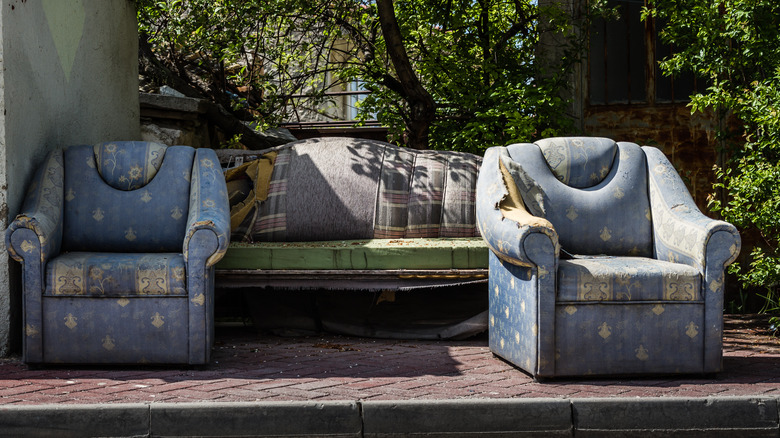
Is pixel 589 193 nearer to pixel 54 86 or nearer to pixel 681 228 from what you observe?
pixel 681 228

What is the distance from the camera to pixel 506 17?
7215 mm

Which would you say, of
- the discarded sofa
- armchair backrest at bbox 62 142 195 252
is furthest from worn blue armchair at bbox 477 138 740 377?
armchair backrest at bbox 62 142 195 252

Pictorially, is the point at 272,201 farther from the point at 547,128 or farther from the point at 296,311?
the point at 547,128

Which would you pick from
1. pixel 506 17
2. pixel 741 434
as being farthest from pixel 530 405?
pixel 506 17

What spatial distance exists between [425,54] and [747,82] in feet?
8.70

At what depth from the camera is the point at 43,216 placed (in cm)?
429

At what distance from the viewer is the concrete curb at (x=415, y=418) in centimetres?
318

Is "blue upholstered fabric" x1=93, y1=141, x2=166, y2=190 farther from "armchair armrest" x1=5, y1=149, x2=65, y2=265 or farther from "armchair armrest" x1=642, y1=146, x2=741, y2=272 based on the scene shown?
"armchair armrest" x1=642, y1=146, x2=741, y2=272

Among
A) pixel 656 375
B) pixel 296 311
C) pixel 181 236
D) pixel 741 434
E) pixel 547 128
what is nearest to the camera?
pixel 741 434

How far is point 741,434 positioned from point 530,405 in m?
0.87

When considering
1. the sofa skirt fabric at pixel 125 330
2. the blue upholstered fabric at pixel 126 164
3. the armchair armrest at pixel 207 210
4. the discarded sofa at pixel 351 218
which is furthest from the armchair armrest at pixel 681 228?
the blue upholstered fabric at pixel 126 164

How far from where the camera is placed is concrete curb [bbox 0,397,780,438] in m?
3.18

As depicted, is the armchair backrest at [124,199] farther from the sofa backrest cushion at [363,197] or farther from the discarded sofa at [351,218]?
the sofa backrest cushion at [363,197]

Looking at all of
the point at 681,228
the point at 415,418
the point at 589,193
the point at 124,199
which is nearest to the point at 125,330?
the point at 124,199
